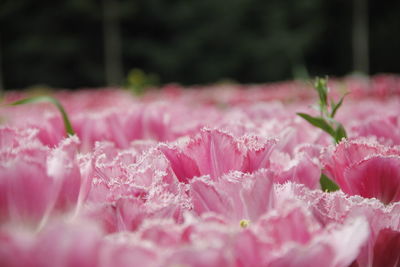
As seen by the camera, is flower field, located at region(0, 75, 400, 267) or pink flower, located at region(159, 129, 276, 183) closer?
flower field, located at region(0, 75, 400, 267)

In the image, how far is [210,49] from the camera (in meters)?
25.3

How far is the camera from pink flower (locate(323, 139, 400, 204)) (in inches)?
30.0

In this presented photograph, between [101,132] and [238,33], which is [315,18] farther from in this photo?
[101,132]

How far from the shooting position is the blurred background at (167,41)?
2366 cm

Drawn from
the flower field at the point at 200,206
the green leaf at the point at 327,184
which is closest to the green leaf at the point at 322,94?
the flower field at the point at 200,206

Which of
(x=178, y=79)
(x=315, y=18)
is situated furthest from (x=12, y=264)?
(x=315, y=18)

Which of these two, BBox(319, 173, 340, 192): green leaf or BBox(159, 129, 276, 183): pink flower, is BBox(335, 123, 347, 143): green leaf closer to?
BBox(319, 173, 340, 192): green leaf

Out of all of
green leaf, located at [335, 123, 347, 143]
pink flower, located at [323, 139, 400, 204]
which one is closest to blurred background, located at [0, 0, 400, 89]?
green leaf, located at [335, 123, 347, 143]

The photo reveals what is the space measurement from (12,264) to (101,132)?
0.89m

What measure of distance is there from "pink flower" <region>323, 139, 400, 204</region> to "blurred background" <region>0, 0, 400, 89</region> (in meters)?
23.0

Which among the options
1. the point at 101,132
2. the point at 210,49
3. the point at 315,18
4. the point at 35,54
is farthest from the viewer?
the point at 315,18

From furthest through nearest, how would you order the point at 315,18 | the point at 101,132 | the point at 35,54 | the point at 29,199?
the point at 315,18 → the point at 35,54 → the point at 101,132 → the point at 29,199

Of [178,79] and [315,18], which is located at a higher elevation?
[315,18]

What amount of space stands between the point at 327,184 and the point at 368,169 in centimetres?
16
